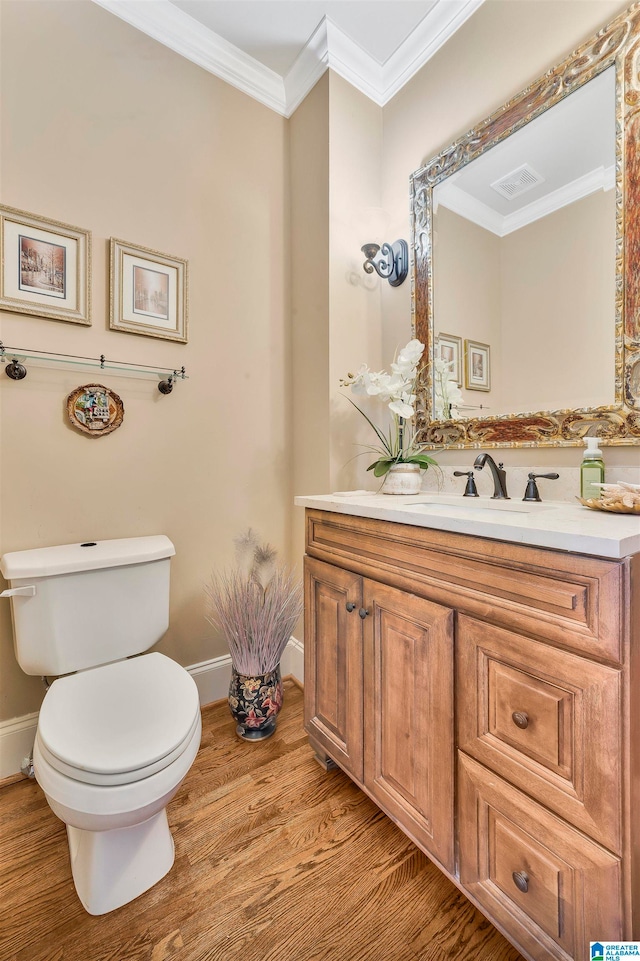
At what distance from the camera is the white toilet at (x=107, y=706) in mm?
865

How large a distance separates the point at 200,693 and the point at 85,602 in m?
0.73

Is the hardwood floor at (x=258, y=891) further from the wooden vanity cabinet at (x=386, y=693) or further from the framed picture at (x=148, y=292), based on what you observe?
the framed picture at (x=148, y=292)

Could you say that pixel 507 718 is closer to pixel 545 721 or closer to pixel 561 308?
pixel 545 721

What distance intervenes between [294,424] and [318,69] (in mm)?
1482

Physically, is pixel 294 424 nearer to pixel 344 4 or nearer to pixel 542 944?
pixel 344 4

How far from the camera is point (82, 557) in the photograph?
126cm

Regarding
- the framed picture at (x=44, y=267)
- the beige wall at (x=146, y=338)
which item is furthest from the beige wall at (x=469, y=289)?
the framed picture at (x=44, y=267)

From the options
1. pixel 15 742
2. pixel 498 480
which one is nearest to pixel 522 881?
pixel 498 480

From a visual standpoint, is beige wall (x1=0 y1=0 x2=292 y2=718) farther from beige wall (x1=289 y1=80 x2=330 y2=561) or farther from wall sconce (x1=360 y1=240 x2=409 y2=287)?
wall sconce (x1=360 y1=240 x2=409 y2=287)

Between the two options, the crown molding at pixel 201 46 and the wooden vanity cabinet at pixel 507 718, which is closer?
the wooden vanity cabinet at pixel 507 718

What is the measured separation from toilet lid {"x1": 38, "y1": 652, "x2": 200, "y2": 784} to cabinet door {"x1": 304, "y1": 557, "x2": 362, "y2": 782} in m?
0.41

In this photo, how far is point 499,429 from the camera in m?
1.38

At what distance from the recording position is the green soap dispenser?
106 cm

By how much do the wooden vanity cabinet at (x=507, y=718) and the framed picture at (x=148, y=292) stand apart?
109cm
